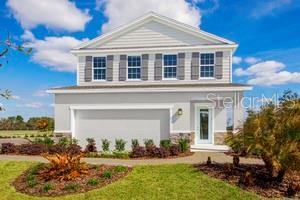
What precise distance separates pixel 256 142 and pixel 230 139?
121cm

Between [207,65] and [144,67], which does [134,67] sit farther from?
[207,65]

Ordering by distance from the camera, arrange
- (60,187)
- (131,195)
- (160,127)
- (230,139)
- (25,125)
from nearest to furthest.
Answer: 1. (131,195)
2. (60,187)
3. (230,139)
4. (160,127)
5. (25,125)

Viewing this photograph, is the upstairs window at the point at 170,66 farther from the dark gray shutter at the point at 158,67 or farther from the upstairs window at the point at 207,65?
the upstairs window at the point at 207,65

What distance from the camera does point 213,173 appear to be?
11.6m

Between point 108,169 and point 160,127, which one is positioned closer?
point 108,169

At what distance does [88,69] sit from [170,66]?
5340 mm

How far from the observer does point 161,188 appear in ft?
34.6

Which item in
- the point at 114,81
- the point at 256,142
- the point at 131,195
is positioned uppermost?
the point at 114,81

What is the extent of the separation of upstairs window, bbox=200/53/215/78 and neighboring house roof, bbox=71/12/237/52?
898mm

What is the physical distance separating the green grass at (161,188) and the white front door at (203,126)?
8794 mm

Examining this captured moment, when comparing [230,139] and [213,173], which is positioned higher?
[230,139]

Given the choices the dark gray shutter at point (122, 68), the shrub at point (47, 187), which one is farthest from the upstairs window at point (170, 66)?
the shrub at point (47, 187)

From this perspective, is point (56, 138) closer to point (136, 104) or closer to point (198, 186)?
point (136, 104)

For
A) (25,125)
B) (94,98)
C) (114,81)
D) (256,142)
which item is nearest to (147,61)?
(114,81)
